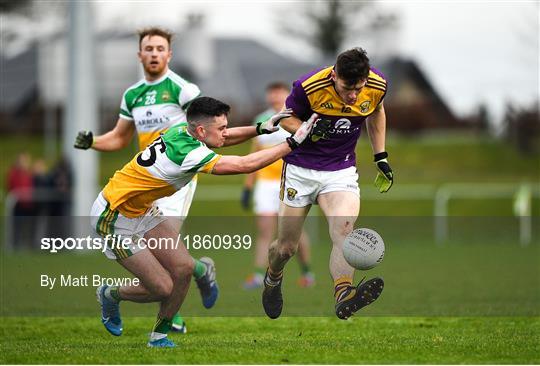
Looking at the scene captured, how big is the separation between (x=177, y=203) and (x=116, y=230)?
1238 mm

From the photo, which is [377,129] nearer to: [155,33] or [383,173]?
[383,173]

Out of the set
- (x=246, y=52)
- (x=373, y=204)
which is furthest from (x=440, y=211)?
(x=246, y=52)

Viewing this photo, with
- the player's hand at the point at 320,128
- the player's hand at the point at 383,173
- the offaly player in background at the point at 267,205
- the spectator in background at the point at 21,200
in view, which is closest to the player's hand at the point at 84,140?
the player's hand at the point at 320,128

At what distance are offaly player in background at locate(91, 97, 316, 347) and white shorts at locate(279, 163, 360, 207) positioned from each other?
1.72 ft

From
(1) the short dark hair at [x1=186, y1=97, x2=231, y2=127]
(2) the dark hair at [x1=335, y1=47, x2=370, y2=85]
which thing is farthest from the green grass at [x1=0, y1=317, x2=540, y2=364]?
(2) the dark hair at [x1=335, y1=47, x2=370, y2=85]

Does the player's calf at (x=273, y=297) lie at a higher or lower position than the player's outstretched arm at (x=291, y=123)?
lower

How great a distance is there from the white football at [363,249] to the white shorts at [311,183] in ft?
1.64

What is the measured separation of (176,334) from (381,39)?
171 ft

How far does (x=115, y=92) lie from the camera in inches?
2119

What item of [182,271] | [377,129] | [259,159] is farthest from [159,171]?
[377,129]

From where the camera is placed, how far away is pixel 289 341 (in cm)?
831

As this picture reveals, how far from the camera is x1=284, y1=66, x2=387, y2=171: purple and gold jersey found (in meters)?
8.34

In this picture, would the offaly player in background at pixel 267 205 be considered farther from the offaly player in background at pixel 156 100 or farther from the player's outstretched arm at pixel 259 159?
the player's outstretched arm at pixel 259 159

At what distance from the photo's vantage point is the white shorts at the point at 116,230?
8172 mm
